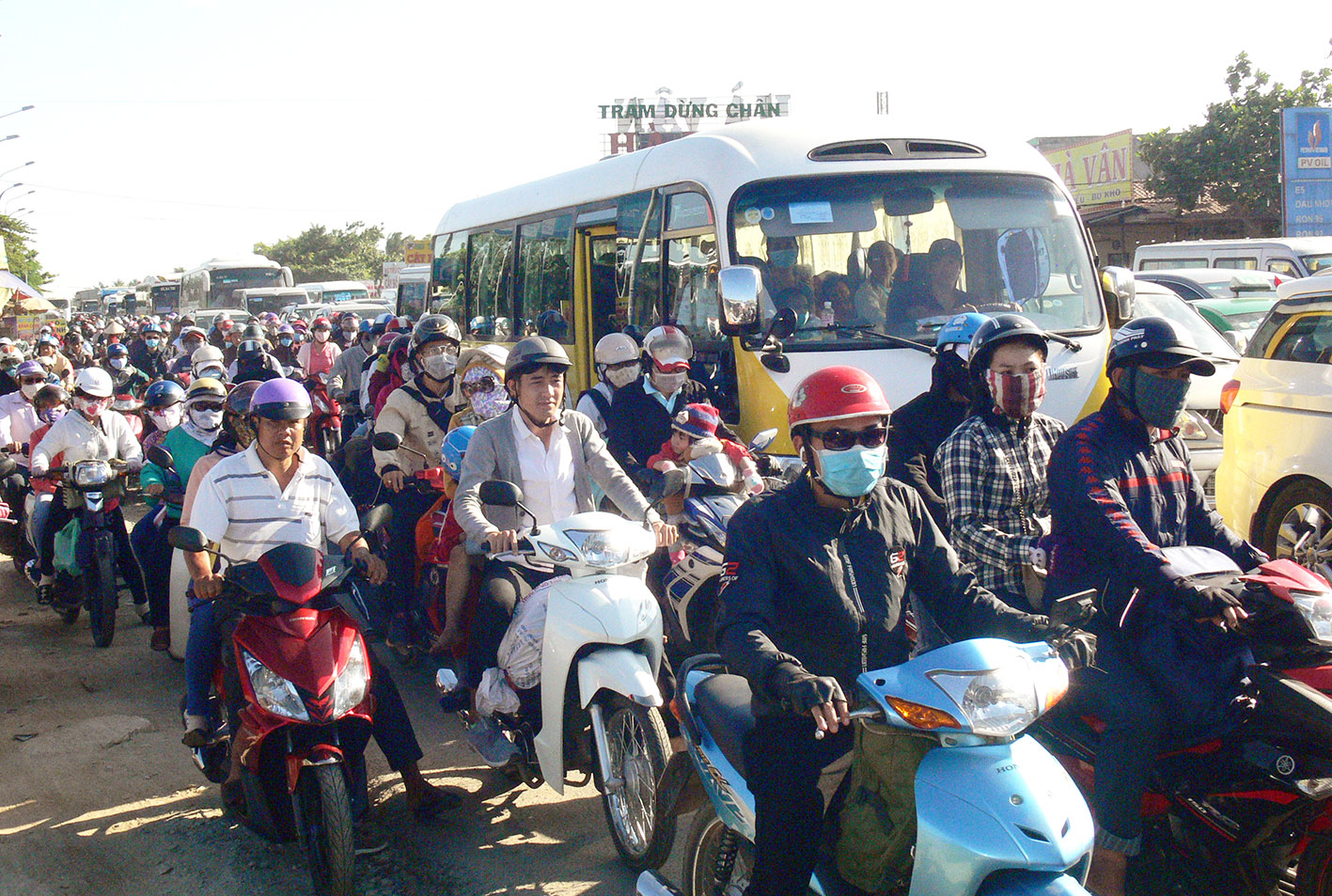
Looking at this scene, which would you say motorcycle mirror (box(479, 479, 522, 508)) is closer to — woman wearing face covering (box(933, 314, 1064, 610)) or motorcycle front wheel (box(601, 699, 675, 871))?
motorcycle front wheel (box(601, 699, 675, 871))

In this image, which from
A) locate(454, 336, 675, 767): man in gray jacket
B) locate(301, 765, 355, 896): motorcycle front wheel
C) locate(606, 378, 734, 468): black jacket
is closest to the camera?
locate(301, 765, 355, 896): motorcycle front wheel

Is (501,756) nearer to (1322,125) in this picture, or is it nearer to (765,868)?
(765,868)

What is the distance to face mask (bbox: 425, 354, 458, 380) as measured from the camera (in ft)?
22.4

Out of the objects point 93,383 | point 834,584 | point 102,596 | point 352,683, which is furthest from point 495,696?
point 93,383

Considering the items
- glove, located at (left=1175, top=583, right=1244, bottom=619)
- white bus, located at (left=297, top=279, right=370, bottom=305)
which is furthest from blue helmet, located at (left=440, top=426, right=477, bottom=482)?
white bus, located at (left=297, top=279, right=370, bottom=305)

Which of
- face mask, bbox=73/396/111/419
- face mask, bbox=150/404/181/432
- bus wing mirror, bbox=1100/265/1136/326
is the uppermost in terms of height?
bus wing mirror, bbox=1100/265/1136/326

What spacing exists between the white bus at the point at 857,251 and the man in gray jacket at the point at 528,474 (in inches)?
69.7

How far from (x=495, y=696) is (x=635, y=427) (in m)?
2.30

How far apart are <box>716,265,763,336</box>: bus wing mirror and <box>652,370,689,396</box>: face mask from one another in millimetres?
383

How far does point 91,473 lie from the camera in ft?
24.3

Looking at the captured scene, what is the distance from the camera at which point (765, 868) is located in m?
2.74

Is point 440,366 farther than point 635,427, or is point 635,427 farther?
point 440,366

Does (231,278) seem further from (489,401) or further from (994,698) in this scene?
(994,698)

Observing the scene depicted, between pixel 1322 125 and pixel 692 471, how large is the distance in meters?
31.0
